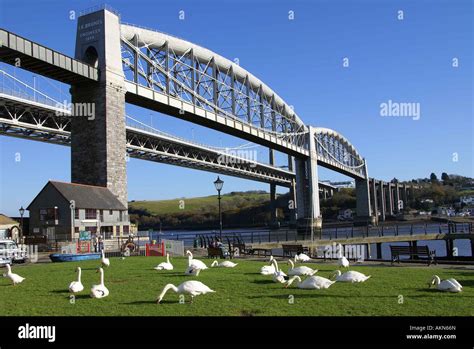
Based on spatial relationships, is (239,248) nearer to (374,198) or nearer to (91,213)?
(91,213)

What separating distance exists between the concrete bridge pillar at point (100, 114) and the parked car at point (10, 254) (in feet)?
46.0

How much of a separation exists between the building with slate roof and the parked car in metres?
6.51

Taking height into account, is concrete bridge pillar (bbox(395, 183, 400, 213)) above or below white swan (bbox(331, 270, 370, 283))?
above

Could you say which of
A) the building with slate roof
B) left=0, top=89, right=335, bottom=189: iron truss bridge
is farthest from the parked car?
left=0, top=89, right=335, bottom=189: iron truss bridge

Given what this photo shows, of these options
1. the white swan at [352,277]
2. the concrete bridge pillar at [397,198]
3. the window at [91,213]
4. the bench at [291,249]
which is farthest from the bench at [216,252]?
the concrete bridge pillar at [397,198]

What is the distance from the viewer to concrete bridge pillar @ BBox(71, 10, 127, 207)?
1572 inches

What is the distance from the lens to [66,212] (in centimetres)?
3262

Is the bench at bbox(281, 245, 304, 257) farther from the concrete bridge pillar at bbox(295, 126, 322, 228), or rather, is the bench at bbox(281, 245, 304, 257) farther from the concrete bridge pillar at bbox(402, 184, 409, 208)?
the concrete bridge pillar at bbox(402, 184, 409, 208)

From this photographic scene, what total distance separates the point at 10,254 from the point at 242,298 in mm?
17202

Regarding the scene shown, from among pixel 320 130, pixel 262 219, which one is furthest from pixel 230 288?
pixel 262 219

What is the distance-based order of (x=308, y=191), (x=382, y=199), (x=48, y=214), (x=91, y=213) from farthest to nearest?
(x=382, y=199)
(x=308, y=191)
(x=91, y=213)
(x=48, y=214)

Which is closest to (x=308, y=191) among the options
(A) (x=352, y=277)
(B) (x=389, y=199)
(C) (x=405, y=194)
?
(B) (x=389, y=199)
